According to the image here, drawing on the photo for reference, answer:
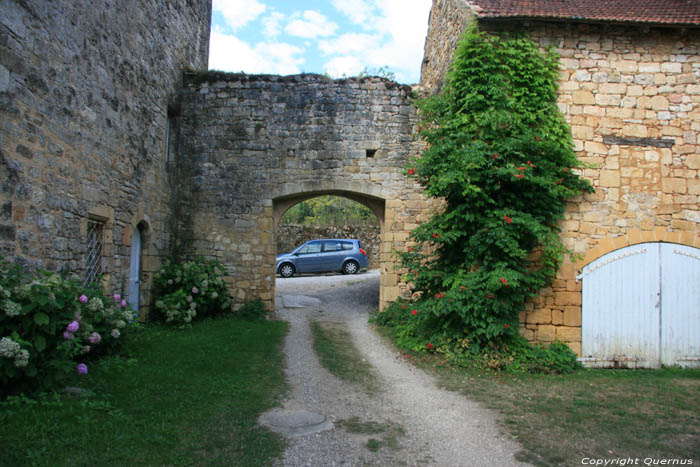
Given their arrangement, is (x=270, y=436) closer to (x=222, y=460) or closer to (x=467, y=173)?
(x=222, y=460)

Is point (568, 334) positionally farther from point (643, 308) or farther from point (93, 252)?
point (93, 252)

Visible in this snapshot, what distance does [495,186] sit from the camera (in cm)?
652

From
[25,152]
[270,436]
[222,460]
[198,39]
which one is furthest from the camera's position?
[198,39]

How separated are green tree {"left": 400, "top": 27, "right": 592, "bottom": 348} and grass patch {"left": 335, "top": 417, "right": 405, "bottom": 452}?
2641 mm

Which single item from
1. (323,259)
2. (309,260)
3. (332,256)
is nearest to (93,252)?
(309,260)

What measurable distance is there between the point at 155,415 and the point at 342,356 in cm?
322

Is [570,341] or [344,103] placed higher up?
[344,103]

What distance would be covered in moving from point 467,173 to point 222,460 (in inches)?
193

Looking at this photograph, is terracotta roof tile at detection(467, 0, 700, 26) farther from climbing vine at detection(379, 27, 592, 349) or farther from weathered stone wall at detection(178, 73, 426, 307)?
weathered stone wall at detection(178, 73, 426, 307)

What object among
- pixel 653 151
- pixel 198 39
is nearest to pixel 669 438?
pixel 653 151

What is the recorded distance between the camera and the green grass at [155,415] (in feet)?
10.5

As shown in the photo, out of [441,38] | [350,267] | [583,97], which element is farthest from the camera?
[350,267]

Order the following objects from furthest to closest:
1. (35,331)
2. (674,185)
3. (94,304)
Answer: (674,185), (94,304), (35,331)

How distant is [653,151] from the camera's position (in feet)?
22.7
